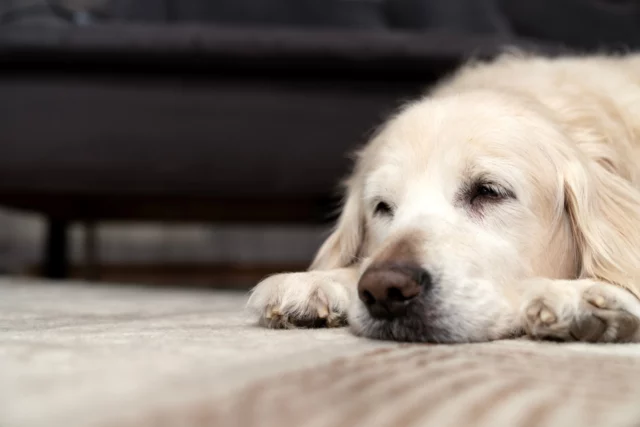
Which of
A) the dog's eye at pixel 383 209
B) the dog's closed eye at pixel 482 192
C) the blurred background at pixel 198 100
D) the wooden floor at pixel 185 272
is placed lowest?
the wooden floor at pixel 185 272

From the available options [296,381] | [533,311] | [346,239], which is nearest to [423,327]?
[533,311]

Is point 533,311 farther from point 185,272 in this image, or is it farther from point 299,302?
point 185,272

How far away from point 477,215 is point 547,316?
13.8 inches

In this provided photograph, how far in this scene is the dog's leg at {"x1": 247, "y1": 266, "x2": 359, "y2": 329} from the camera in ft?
4.36

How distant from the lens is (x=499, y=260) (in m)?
1.36

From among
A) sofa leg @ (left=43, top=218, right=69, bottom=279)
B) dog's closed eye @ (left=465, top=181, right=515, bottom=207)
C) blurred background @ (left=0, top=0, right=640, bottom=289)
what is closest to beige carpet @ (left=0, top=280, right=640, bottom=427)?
dog's closed eye @ (left=465, top=181, right=515, bottom=207)

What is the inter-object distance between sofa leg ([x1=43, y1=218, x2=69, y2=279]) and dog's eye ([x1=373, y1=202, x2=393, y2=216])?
252cm

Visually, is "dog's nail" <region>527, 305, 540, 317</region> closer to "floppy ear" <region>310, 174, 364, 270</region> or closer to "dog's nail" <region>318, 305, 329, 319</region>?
"dog's nail" <region>318, 305, 329, 319</region>

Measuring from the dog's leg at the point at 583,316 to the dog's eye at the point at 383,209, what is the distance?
1.60 ft

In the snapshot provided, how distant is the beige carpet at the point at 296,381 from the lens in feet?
2.04

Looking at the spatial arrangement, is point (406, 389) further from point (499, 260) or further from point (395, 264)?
point (499, 260)

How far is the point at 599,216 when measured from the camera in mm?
1533

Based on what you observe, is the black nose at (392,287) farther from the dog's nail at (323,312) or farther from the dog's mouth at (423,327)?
the dog's nail at (323,312)

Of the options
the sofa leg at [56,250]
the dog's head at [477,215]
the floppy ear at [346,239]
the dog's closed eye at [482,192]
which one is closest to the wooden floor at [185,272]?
the sofa leg at [56,250]
